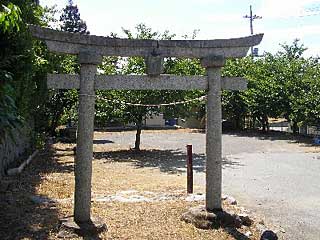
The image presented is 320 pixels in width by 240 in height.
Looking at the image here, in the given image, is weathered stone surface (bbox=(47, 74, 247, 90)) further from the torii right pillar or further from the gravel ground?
the gravel ground

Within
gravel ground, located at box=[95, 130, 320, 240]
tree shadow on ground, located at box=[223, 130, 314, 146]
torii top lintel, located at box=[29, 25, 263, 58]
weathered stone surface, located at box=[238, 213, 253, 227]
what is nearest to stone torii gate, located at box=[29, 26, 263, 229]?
torii top lintel, located at box=[29, 25, 263, 58]

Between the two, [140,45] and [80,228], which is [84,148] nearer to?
[80,228]

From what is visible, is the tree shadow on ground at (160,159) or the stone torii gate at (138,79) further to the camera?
the tree shadow on ground at (160,159)

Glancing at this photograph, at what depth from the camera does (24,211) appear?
707 centimetres

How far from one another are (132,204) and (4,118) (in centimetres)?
A: 385

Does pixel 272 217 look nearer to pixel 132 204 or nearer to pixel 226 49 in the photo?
pixel 132 204

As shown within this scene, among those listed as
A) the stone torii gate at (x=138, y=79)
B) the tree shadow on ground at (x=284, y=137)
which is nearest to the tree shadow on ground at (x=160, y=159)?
the stone torii gate at (x=138, y=79)

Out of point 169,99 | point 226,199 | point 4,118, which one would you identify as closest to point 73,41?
point 4,118

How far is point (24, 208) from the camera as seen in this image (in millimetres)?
7270

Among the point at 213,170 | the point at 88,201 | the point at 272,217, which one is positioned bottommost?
the point at 272,217

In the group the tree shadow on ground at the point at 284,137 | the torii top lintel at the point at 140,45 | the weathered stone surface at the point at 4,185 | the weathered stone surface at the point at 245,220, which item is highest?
the torii top lintel at the point at 140,45

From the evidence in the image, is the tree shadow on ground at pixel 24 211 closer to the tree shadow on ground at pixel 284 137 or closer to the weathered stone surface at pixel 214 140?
the weathered stone surface at pixel 214 140

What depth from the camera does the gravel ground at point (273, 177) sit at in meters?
7.46

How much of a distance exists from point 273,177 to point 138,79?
22.8ft
